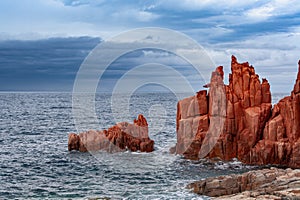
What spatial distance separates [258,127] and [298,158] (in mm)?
6783

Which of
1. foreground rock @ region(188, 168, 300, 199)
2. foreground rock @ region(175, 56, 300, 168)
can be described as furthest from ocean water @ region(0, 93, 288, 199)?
foreground rock @ region(175, 56, 300, 168)

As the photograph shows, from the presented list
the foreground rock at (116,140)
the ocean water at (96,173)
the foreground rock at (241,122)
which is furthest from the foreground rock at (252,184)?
the foreground rock at (116,140)

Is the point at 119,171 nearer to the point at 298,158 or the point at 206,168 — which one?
the point at 206,168

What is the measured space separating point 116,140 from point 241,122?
19.8 m

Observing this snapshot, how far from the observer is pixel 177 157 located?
5591cm

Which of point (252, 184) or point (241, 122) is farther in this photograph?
point (241, 122)

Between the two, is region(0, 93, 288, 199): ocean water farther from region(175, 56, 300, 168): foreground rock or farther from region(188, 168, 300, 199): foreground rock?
region(175, 56, 300, 168): foreground rock

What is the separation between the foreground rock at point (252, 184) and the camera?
3328 cm

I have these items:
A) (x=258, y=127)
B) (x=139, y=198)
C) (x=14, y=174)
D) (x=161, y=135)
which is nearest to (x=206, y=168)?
(x=258, y=127)

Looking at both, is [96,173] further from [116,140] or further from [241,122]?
[241,122]

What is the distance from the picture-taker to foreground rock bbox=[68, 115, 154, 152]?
61.3 meters

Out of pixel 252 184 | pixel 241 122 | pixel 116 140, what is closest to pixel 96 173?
pixel 116 140

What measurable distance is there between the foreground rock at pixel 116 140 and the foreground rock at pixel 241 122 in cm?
660

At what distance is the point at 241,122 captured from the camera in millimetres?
54375
